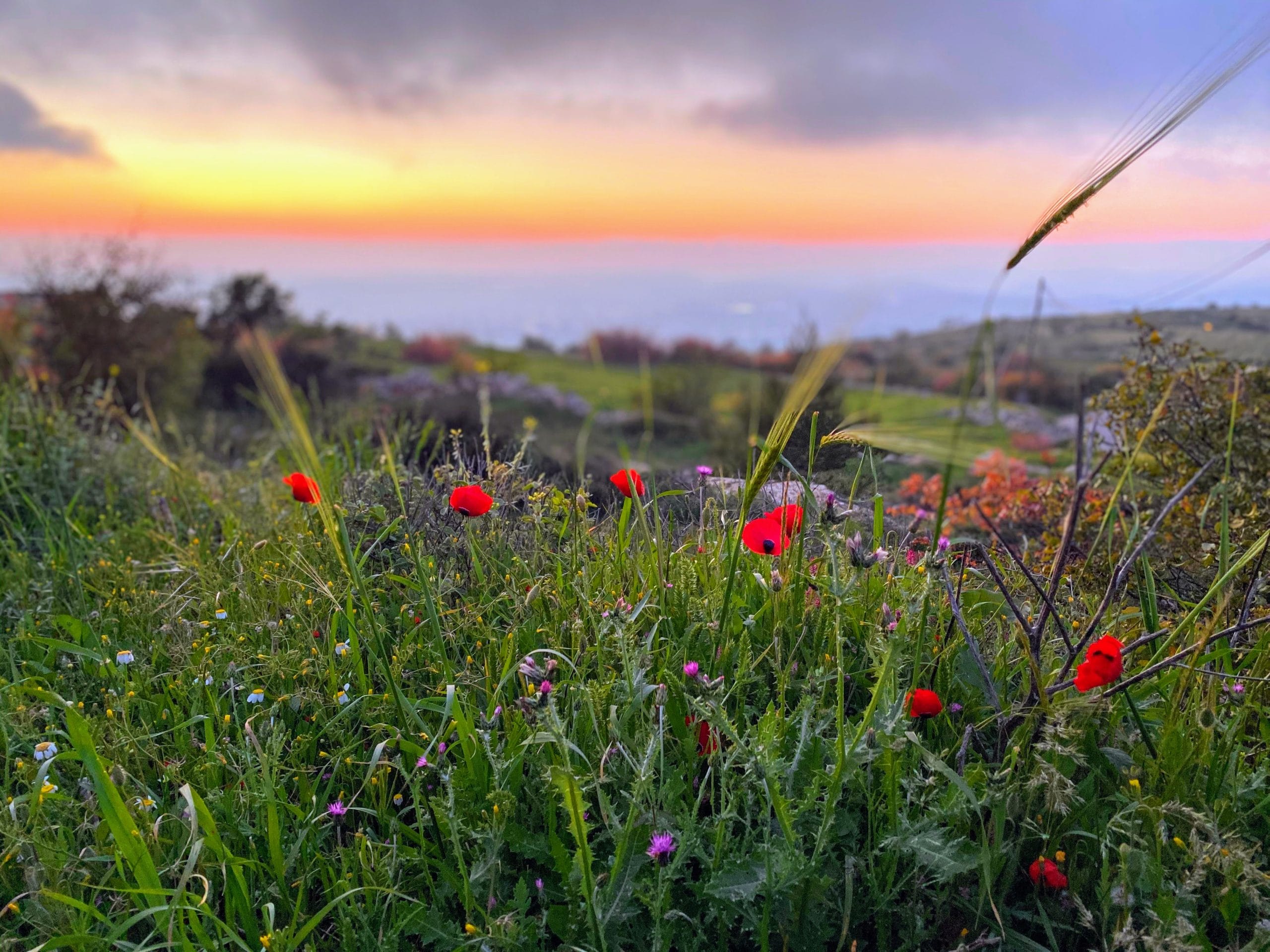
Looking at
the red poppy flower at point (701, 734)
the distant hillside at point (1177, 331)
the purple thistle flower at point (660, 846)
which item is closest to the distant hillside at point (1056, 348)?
the distant hillside at point (1177, 331)

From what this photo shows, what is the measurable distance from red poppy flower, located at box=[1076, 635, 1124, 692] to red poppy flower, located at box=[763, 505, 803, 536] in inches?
25.4

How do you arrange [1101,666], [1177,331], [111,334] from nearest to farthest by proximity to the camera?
[1101,666], [1177,331], [111,334]

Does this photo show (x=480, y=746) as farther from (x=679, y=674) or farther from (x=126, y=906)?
(x=126, y=906)

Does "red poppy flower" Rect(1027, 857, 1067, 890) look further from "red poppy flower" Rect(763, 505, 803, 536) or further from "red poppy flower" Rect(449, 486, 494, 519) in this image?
"red poppy flower" Rect(449, 486, 494, 519)

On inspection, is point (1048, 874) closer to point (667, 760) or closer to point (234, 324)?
point (667, 760)

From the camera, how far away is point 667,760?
71.1 inches

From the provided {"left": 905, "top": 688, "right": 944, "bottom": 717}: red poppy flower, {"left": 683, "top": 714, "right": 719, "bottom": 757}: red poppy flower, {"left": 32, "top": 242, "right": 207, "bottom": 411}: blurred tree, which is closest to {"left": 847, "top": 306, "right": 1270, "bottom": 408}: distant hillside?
{"left": 905, "top": 688, "right": 944, "bottom": 717}: red poppy flower

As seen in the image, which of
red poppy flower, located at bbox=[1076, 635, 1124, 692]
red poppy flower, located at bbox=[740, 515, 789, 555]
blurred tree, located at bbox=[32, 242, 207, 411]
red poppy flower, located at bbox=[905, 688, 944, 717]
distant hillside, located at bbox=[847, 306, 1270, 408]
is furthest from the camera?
blurred tree, located at bbox=[32, 242, 207, 411]

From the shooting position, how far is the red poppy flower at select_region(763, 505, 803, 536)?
1971 millimetres

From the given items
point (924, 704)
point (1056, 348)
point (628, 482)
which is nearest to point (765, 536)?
point (628, 482)

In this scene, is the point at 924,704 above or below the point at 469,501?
below

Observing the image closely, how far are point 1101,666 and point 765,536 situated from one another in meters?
0.72

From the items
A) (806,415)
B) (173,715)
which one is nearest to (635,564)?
(806,415)

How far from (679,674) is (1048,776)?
2.48 feet
